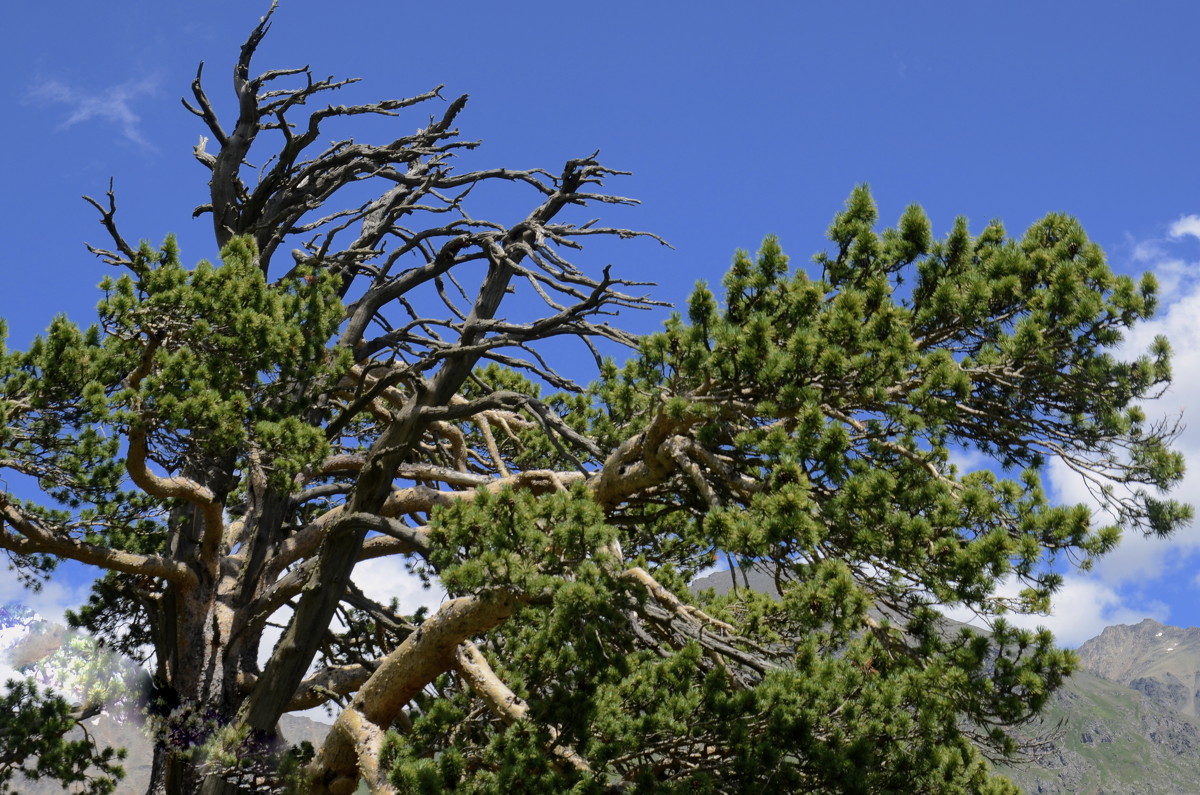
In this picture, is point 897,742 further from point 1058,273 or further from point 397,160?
point 397,160

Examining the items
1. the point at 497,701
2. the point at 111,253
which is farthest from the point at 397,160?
the point at 497,701

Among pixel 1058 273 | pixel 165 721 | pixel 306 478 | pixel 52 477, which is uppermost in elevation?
pixel 306 478

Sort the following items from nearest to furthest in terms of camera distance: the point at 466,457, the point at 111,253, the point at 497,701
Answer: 1. the point at 497,701
2. the point at 111,253
3. the point at 466,457

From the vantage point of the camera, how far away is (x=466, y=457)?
11602mm

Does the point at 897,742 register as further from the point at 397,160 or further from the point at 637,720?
the point at 397,160

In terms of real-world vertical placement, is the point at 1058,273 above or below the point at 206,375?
below

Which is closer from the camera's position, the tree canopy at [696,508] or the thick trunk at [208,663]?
→ the tree canopy at [696,508]

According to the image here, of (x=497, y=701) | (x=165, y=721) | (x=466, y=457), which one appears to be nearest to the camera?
(x=497, y=701)

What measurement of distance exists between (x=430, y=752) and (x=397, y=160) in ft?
25.5

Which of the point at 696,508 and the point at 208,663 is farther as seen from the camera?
the point at 208,663

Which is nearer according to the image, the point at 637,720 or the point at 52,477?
the point at 637,720

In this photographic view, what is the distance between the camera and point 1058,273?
6.45m

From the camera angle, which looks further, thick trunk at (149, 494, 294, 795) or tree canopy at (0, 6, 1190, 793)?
thick trunk at (149, 494, 294, 795)

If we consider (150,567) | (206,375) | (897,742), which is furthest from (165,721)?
(897,742)
